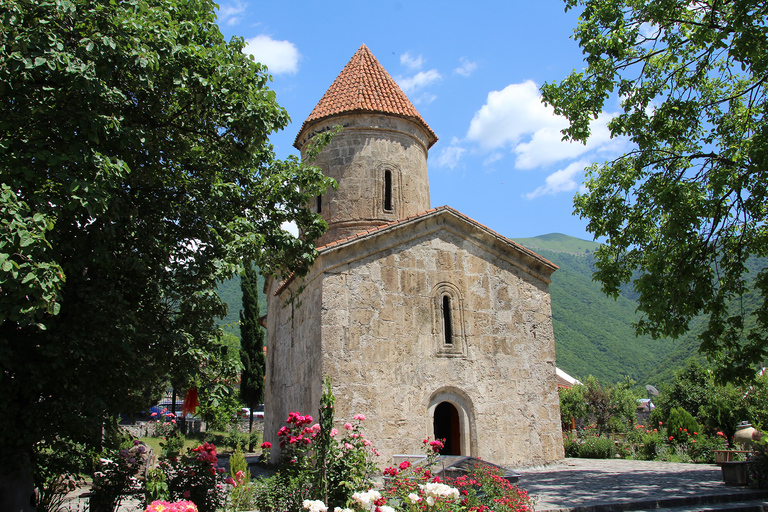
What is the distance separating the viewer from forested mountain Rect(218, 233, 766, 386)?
51.9m

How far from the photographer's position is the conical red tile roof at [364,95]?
13406 mm

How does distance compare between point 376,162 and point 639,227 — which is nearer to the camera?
point 639,227

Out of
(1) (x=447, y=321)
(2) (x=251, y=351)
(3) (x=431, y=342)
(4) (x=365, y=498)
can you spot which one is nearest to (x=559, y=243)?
(2) (x=251, y=351)

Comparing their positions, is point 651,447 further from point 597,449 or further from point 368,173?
point 368,173

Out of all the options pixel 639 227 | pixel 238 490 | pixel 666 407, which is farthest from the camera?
pixel 666 407

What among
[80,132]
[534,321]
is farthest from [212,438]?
[80,132]

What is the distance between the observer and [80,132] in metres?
4.93

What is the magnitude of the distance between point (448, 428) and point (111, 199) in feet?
28.6

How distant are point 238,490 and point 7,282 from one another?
3761mm

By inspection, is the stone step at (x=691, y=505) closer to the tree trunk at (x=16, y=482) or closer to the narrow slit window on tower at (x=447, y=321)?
the narrow slit window on tower at (x=447, y=321)

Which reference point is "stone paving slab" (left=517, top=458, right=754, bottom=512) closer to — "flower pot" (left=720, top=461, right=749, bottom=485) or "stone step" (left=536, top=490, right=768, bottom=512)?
"stone step" (left=536, top=490, right=768, bottom=512)

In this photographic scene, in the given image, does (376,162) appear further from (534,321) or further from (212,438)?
(212,438)

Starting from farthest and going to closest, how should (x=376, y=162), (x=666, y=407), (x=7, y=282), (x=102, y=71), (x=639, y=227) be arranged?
(x=666, y=407), (x=376, y=162), (x=639, y=227), (x=102, y=71), (x=7, y=282)

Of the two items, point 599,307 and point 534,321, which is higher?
point 599,307
